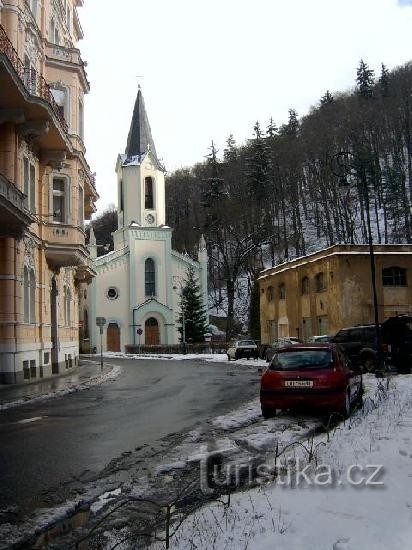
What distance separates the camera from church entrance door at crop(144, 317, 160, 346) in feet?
220

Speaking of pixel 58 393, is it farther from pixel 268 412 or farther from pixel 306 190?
pixel 306 190

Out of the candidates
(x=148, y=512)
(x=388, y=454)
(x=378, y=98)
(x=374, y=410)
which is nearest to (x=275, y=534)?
(x=148, y=512)

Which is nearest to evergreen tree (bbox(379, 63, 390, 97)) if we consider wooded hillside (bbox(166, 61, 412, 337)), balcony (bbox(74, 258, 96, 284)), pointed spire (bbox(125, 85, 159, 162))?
wooded hillside (bbox(166, 61, 412, 337))

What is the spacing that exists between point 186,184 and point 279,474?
278 feet

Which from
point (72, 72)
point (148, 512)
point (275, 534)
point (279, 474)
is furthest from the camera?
point (72, 72)

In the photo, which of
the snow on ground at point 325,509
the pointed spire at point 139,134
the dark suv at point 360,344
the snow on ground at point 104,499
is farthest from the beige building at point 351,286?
the pointed spire at point 139,134

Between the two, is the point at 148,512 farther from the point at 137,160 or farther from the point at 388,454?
the point at 137,160

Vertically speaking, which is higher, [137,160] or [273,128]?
[273,128]

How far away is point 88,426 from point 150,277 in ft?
191

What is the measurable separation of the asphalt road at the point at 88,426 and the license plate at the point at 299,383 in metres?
1.97

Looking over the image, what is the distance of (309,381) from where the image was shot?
37.3ft

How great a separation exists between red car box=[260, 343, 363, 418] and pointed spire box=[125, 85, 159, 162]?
62.6 m

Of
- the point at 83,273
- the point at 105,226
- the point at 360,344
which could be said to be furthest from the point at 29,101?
the point at 105,226

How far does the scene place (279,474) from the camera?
6641mm
